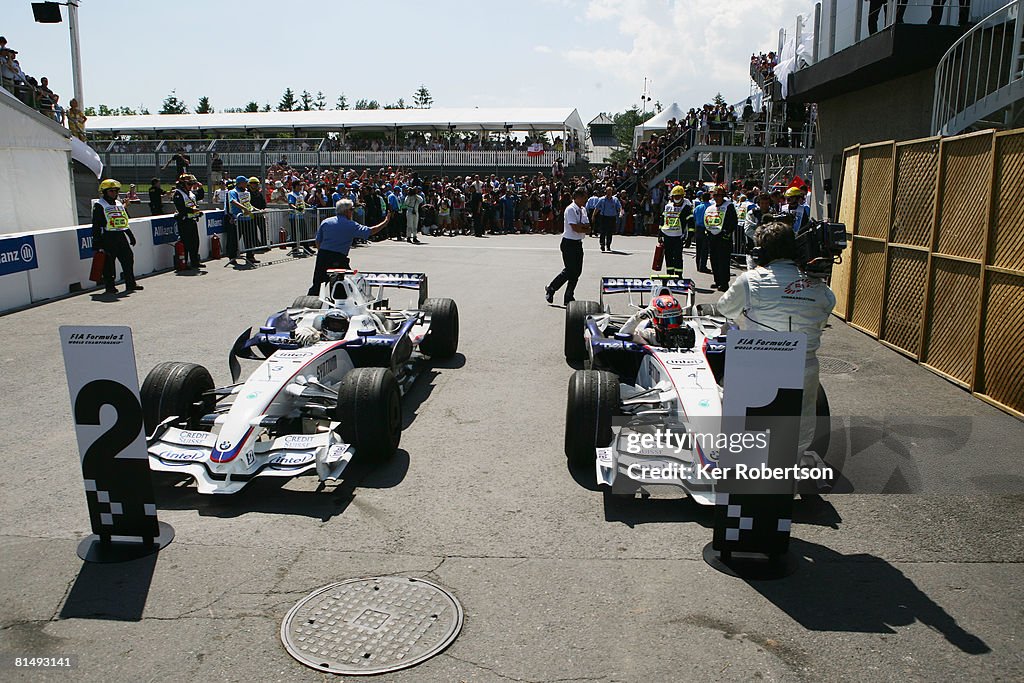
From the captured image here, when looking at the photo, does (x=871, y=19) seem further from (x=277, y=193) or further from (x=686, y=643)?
(x=686, y=643)

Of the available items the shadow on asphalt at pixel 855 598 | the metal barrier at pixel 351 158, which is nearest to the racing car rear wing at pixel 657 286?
the shadow on asphalt at pixel 855 598

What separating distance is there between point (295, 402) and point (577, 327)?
390 cm

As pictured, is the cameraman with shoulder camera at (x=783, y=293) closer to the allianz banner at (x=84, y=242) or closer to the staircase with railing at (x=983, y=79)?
the staircase with railing at (x=983, y=79)

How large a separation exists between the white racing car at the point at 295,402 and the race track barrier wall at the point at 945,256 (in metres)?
5.37

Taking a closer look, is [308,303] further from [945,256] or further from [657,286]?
[945,256]

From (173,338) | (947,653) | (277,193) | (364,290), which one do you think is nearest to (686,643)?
(947,653)

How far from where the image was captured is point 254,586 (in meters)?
4.58

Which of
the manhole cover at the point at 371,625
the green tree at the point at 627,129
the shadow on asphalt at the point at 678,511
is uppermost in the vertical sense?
the green tree at the point at 627,129

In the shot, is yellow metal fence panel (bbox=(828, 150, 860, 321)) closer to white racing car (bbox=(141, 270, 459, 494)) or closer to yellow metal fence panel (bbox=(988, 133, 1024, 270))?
yellow metal fence panel (bbox=(988, 133, 1024, 270))

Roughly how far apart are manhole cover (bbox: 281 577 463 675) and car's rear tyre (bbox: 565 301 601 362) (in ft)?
17.6

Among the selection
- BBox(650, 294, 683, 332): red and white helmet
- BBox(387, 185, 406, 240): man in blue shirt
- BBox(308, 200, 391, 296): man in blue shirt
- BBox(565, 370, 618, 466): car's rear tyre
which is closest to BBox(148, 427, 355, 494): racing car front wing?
BBox(565, 370, 618, 466): car's rear tyre

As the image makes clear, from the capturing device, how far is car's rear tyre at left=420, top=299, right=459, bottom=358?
31.9 ft

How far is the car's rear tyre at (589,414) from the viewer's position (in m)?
6.10

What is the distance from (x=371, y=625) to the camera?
166 inches
